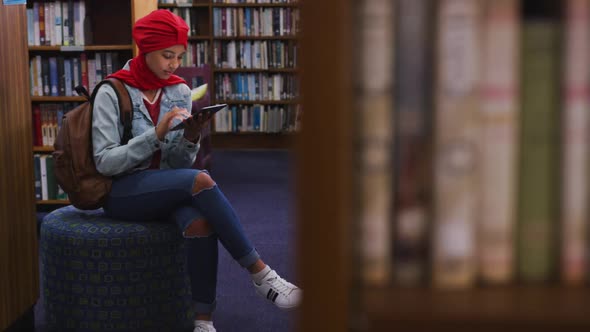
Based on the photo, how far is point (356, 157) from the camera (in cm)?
62

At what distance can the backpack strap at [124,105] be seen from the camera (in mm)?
2307

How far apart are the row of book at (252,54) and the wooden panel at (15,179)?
4665mm

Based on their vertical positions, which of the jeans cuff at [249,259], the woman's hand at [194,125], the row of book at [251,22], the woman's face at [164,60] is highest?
the row of book at [251,22]

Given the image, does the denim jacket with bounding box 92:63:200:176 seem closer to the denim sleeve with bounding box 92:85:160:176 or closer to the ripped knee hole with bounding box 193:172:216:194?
the denim sleeve with bounding box 92:85:160:176

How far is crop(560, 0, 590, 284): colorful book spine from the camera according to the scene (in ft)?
1.98

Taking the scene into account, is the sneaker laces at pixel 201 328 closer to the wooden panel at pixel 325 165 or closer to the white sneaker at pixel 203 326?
the white sneaker at pixel 203 326

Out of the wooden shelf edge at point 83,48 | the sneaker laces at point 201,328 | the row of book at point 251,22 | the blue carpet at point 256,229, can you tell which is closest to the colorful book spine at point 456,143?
the blue carpet at point 256,229

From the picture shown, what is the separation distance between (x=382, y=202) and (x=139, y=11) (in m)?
3.45

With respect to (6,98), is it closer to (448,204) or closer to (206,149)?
(448,204)

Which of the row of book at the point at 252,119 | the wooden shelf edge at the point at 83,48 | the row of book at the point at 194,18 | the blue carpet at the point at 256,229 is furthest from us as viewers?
the row of book at the point at 252,119

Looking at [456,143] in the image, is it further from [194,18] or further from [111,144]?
[194,18]

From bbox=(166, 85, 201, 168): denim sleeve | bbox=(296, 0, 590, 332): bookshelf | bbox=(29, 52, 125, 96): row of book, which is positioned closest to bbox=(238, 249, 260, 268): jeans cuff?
bbox=(166, 85, 201, 168): denim sleeve

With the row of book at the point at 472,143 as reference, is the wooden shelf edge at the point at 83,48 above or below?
above

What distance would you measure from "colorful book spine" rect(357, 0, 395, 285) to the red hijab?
1.86 meters
